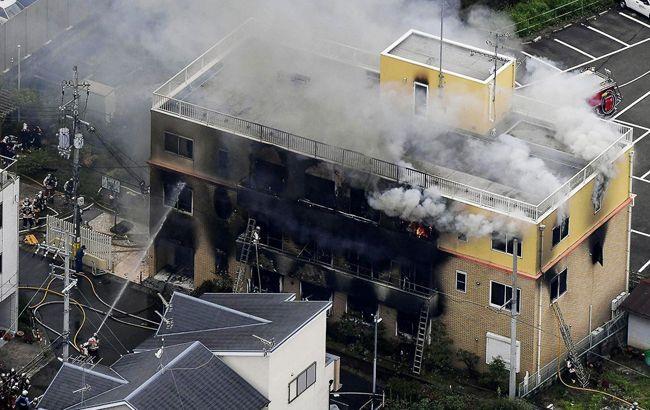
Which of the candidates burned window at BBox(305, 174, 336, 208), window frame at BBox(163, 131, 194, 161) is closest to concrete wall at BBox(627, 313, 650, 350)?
burned window at BBox(305, 174, 336, 208)

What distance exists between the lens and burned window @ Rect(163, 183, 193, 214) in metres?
94.9

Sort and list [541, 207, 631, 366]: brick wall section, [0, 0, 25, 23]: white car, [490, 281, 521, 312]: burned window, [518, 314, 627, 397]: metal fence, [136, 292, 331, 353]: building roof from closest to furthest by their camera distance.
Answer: [136, 292, 331, 353]: building roof
[490, 281, 521, 312]: burned window
[518, 314, 627, 397]: metal fence
[541, 207, 631, 366]: brick wall section
[0, 0, 25, 23]: white car

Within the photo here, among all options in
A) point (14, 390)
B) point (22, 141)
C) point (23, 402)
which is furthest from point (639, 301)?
point (22, 141)

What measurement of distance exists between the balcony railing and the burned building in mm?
76

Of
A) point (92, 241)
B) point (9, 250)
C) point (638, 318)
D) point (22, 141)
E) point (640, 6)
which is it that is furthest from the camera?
point (640, 6)

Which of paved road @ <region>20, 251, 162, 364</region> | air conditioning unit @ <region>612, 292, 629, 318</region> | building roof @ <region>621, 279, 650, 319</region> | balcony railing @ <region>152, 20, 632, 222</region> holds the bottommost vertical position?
paved road @ <region>20, 251, 162, 364</region>

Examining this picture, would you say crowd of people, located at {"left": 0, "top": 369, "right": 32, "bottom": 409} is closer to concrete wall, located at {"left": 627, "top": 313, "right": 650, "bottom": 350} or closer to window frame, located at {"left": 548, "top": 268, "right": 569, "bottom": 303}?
window frame, located at {"left": 548, "top": 268, "right": 569, "bottom": 303}

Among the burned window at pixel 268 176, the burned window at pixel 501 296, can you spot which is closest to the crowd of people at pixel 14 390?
the burned window at pixel 268 176

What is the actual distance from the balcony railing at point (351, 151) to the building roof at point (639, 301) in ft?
21.3

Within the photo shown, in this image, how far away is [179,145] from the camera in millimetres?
94312

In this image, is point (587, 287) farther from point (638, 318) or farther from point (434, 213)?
point (434, 213)

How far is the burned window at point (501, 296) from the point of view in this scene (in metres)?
87.8

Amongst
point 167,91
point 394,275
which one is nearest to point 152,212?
point 167,91

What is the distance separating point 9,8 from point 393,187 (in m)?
32.0
